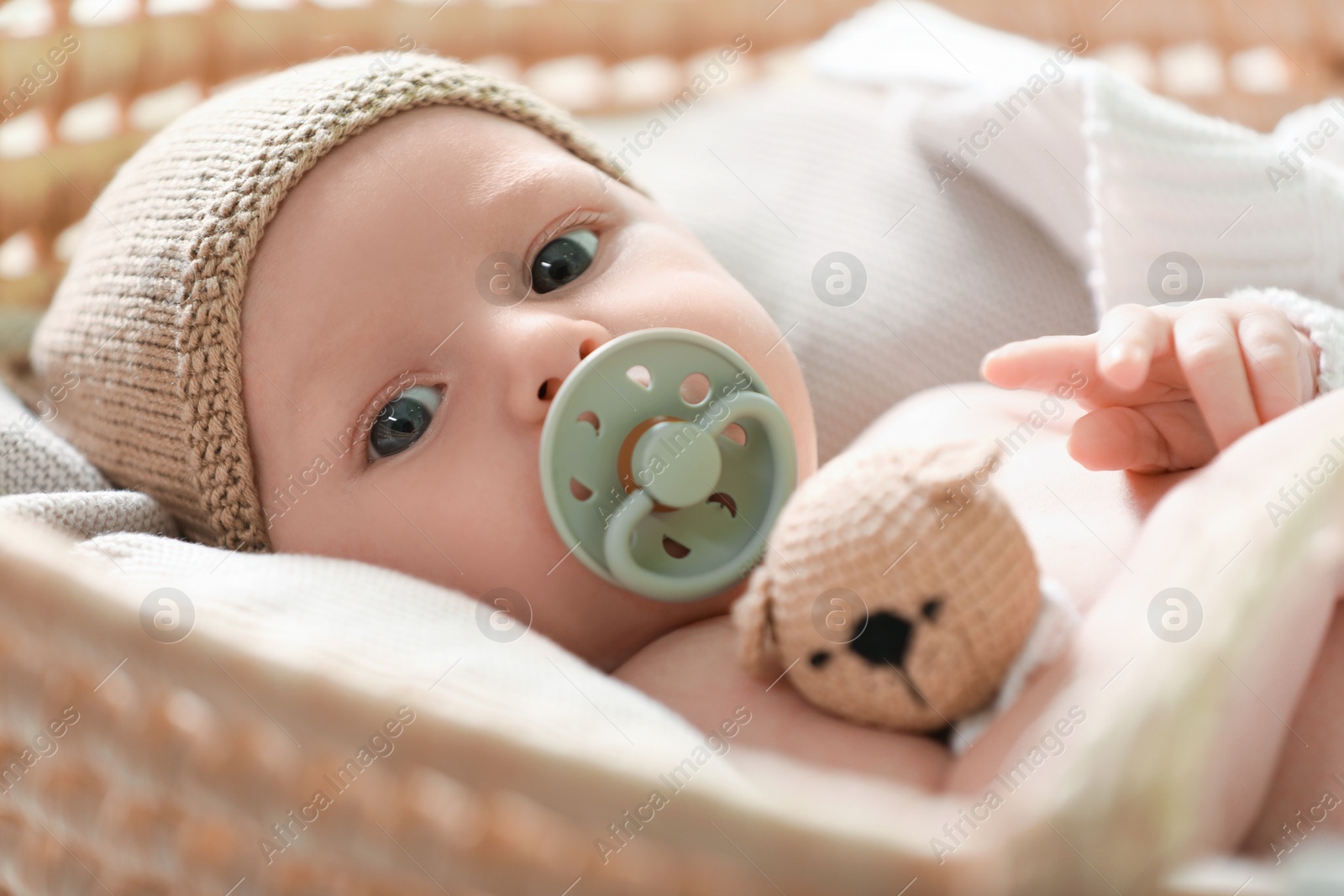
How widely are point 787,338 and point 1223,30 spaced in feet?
2.32

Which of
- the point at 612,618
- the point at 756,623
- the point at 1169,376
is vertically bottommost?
the point at 612,618

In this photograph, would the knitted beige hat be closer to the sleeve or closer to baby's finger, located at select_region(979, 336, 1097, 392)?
baby's finger, located at select_region(979, 336, 1097, 392)

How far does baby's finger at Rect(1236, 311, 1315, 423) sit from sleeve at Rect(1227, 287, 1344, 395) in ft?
0.29

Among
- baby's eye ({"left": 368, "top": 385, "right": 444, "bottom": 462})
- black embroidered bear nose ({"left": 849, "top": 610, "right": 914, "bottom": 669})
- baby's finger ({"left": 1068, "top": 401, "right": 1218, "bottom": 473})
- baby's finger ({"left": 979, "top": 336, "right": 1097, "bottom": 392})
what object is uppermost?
baby's finger ({"left": 979, "top": 336, "right": 1097, "bottom": 392})

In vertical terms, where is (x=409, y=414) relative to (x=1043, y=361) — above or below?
below

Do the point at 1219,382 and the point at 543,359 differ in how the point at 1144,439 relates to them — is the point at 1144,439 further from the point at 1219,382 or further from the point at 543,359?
the point at 543,359

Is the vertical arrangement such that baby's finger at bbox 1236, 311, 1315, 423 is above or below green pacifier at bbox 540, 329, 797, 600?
above

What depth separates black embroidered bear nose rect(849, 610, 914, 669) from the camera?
21.3 inches

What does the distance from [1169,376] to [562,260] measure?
42 centimetres

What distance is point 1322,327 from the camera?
2.68ft

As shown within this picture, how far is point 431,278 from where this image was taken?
764 millimetres

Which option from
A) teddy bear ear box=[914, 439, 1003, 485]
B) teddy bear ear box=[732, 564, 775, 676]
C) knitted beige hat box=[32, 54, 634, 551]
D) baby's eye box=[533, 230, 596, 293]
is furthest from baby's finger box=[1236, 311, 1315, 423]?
knitted beige hat box=[32, 54, 634, 551]

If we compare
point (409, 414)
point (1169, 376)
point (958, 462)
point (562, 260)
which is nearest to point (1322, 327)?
point (1169, 376)

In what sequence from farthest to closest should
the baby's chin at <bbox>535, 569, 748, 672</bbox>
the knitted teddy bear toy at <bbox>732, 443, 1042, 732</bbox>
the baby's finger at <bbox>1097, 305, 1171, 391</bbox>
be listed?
the baby's chin at <bbox>535, 569, 748, 672</bbox> → the baby's finger at <bbox>1097, 305, 1171, 391</bbox> → the knitted teddy bear toy at <bbox>732, 443, 1042, 732</bbox>
